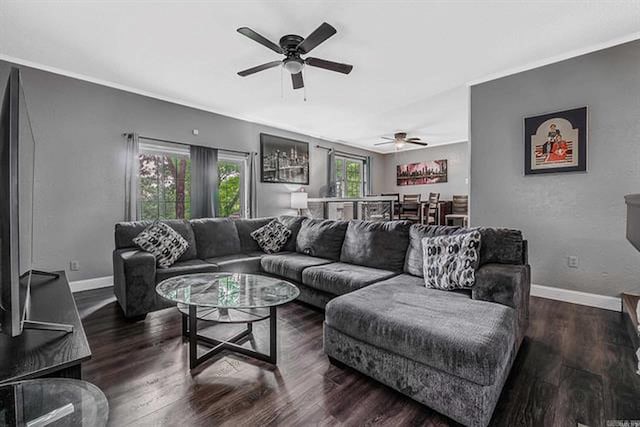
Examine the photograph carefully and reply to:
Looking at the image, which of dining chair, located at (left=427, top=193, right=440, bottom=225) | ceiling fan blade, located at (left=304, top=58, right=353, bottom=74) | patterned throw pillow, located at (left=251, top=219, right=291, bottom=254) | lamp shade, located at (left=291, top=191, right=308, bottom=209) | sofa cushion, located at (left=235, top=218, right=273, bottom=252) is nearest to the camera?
ceiling fan blade, located at (left=304, top=58, right=353, bottom=74)

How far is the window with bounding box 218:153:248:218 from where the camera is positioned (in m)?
5.09

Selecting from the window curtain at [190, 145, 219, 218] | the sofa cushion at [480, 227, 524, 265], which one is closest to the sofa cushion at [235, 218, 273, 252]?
the window curtain at [190, 145, 219, 218]

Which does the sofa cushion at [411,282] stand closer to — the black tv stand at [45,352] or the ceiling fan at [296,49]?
the black tv stand at [45,352]

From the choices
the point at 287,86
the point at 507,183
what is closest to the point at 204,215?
the point at 287,86

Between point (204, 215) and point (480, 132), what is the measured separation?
4112mm

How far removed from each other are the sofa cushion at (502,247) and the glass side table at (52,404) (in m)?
2.32

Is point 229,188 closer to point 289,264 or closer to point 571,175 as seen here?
point 289,264

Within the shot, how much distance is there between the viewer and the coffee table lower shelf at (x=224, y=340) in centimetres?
188

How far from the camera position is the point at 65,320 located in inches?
53.6

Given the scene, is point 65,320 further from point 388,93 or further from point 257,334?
point 388,93

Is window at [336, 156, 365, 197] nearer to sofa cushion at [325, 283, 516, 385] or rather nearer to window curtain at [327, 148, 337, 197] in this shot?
window curtain at [327, 148, 337, 197]

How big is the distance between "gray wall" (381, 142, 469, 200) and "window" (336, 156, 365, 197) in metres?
0.98


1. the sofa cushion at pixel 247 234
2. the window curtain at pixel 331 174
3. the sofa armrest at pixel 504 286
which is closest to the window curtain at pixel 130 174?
the sofa cushion at pixel 247 234

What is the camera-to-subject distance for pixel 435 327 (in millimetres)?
1484
